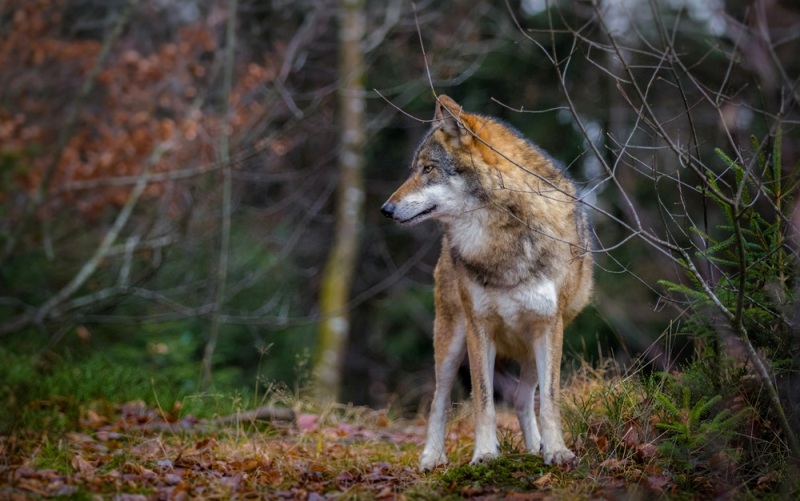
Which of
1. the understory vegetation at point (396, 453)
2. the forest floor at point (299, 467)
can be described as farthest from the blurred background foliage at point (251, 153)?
the forest floor at point (299, 467)

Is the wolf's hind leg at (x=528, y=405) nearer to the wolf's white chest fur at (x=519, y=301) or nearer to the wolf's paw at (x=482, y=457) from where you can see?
the wolf's paw at (x=482, y=457)

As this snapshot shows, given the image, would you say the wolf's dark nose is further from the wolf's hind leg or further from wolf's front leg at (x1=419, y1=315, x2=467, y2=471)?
the wolf's hind leg

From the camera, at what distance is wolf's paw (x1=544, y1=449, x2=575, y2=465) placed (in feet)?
→ 15.8

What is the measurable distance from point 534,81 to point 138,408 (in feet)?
31.7

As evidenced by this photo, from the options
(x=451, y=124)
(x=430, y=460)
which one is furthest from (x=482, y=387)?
(x=451, y=124)

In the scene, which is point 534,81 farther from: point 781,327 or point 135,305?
point 781,327

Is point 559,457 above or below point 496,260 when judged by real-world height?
below

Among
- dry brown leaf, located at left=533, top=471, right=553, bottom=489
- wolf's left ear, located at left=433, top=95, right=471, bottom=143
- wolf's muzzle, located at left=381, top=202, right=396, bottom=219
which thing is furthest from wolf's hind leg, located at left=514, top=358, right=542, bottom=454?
wolf's left ear, located at left=433, top=95, right=471, bottom=143

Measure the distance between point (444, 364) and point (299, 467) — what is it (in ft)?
4.55

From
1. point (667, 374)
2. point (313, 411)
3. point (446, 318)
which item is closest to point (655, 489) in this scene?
point (667, 374)

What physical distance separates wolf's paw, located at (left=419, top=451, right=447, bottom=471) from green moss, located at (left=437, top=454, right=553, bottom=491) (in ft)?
1.08

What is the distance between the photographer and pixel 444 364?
231 inches

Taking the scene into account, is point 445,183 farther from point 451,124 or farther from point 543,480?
point 543,480

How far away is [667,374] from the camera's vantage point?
4.84m
